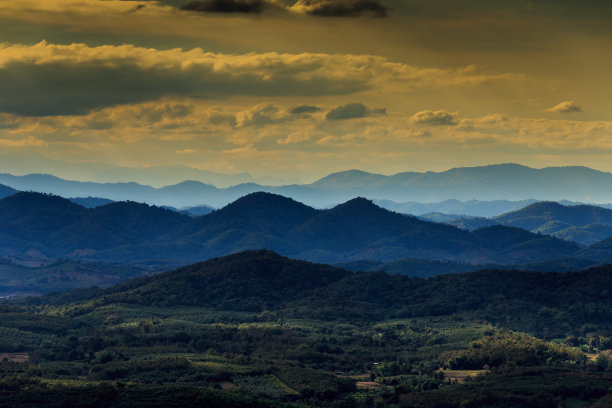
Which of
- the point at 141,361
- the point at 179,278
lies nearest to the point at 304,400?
the point at 141,361

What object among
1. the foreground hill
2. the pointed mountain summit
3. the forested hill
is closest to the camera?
the foreground hill

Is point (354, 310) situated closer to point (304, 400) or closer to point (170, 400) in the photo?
point (304, 400)

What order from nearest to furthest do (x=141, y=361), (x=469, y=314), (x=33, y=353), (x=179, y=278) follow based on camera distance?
(x=141, y=361) < (x=33, y=353) < (x=469, y=314) < (x=179, y=278)

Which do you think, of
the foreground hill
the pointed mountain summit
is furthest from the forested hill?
the foreground hill

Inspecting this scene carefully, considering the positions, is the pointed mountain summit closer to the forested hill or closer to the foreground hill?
the forested hill

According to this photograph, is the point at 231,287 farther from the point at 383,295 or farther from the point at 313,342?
the point at 313,342

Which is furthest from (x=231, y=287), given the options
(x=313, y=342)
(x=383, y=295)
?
(x=313, y=342)

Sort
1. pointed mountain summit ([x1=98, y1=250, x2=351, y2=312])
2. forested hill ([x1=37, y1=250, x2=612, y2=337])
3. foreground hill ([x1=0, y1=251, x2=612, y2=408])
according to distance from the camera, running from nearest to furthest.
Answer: foreground hill ([x1=0, y1=251, x2=612, y2=408])
forested hill ([x1=37, y1=250, x2=612, y2=337])
pointed mountain summit ([x1=98, y1=250, x2=351, y2=312])

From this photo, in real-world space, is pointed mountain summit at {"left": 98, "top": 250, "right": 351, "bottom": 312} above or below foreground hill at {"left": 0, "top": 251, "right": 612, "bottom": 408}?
above
